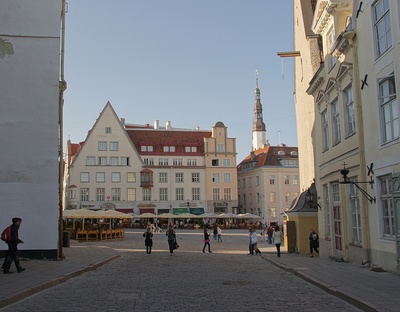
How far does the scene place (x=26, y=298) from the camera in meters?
11.2

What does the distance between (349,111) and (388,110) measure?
4.29 m

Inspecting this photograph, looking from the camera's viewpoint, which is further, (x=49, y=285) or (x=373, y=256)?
(x=373, y=256)

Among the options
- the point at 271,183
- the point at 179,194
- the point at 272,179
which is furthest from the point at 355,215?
the point at 272,179

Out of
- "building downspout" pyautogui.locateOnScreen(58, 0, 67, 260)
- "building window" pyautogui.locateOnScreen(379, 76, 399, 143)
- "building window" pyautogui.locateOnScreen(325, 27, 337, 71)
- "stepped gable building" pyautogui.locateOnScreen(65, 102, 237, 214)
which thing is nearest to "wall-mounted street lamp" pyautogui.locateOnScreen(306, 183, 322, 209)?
"building window" pyautogui.locateOnScreen(325, 27, 337, 71)

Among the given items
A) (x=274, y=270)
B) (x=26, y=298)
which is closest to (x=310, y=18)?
(x=274, y=270)

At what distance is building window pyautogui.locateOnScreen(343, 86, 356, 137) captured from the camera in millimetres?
18406

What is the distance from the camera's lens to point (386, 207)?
1531 cm

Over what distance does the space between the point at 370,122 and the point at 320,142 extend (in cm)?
778

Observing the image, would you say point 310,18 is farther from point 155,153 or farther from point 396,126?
point 155,153

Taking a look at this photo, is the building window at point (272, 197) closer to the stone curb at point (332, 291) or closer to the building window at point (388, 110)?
the stone curb at point (332, 291)

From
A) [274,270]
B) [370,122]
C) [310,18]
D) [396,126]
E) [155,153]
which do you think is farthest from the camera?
[155,153]

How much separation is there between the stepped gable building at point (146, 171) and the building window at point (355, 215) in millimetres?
58936

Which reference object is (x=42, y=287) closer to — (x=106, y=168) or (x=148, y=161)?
(x=106, y=168)

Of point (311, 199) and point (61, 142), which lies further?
point (311, 199)
